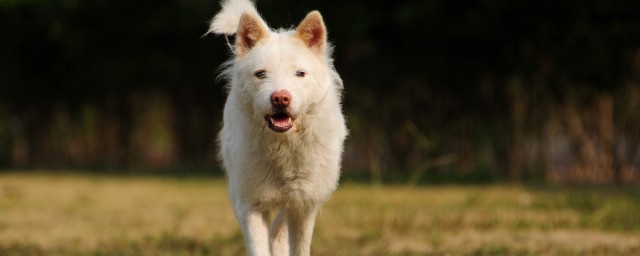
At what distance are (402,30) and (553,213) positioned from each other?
10.3 metres

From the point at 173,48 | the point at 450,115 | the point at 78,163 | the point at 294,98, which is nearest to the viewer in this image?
the point at 294,98

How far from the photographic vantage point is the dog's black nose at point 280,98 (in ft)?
21.9

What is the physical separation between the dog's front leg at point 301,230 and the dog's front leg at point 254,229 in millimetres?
293

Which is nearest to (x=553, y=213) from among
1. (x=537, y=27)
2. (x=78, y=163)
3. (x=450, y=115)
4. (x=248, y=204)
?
(x=248, y=204)

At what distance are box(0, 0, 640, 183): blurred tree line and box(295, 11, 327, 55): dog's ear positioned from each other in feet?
23.4

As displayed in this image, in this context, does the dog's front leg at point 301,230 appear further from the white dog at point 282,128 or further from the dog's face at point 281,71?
the dog's face at point 281,71

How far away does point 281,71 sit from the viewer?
6.93 m

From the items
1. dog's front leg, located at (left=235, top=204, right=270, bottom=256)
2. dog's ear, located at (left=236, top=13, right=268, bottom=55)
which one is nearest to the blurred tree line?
dog's front leg, located at (left=235, top=204, right=270, bottom=256)

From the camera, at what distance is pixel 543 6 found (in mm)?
20188

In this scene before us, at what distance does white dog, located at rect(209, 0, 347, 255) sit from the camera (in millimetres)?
6945

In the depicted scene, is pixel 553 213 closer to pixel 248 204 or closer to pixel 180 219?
pixel 180 219

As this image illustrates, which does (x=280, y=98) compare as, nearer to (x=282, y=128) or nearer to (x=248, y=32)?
(x=282, y=128)

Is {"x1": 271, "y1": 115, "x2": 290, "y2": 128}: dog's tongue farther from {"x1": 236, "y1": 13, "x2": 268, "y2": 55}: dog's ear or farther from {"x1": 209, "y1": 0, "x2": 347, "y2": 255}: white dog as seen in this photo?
{"x1": 236, "y1": 13, "x2": 268, "y2": 55}: dog's ear

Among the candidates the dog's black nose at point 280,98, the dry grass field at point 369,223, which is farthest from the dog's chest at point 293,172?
the dry grass field at point 369,223
